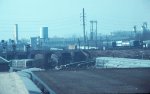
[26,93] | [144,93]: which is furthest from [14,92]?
[144,93]

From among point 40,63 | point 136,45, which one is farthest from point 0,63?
point 136,45

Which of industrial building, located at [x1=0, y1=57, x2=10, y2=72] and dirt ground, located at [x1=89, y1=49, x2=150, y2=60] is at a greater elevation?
dirt ground, located at [x1=89, y1=49, x2=150, y2=60]

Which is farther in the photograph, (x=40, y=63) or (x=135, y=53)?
(x=135, y=53)

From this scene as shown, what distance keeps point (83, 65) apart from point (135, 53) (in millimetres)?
10212

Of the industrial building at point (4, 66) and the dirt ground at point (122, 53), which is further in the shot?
the dirt ground at point (122, 53)

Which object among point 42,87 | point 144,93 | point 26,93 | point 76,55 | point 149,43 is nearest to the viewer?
point 26,93

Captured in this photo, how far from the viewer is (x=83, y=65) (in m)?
31.6

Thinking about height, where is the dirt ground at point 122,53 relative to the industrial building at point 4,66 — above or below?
above

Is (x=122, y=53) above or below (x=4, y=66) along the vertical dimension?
above

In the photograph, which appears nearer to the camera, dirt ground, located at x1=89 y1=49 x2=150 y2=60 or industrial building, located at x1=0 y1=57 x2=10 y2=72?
industrial building, located at x1=0 y1=57 x2=10 y2=72

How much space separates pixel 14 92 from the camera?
11758 millimetres

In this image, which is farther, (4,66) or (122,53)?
(122,53)

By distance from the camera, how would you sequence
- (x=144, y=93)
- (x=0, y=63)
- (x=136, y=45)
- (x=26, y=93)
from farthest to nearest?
(x=136, y=45) → (x=0, y=63) → (x=144, y=93) → (x=26, y=93)

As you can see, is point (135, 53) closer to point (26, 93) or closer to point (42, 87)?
point (42, 87)
